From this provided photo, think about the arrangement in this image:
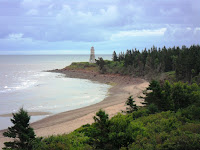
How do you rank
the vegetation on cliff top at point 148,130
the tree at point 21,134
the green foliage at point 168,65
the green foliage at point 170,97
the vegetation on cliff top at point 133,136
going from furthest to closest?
1. the green foliage at point 168,65
2. the green foliage at point 170,97
3. the tree at point 21,134
4. the vegetation on cliff top at point 148,130
5. the vegetation on cliff top at point 133,136

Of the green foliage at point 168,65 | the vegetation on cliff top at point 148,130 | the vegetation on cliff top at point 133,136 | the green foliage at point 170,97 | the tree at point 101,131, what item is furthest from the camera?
the green foliage at point 168,65

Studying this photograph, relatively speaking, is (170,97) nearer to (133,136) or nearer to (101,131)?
(133,136)

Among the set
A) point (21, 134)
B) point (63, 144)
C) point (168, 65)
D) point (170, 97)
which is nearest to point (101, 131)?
point (63, 144)

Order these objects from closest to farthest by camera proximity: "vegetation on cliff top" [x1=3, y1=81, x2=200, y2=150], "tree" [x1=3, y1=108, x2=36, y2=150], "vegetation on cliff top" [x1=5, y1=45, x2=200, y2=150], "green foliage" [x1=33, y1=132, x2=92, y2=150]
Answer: "vegetation on cliff top" [x1=3, y1=81, x2=200, y2=150]
"vegetation on cliff top" [x1=5, y1=45, x2=200, y2=150]
"green foliage" [x1=33, y1=132, x2=92, y2=150]
"tree" [x1=3, y1=108, x2=36, y2=150]

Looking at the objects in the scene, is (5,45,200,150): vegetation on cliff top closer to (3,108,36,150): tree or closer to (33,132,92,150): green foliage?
(33,132,92,150): green foliage

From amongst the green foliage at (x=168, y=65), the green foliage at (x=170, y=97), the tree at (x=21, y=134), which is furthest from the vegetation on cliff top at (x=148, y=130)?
the green foliage at (x=168, y=65)

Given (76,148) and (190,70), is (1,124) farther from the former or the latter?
(190,70)

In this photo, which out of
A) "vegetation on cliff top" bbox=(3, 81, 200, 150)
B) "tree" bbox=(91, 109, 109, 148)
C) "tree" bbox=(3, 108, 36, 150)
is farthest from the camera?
"tree" bbox=(91, 109, 109, 148)

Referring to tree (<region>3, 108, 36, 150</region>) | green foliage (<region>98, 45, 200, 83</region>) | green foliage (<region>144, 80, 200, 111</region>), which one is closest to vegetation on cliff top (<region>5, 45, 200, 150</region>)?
green foliage (<region>144, 80, 200, 111</region>)

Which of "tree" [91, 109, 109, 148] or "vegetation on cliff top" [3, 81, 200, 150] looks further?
"tree" [91, 109, 109, 148]

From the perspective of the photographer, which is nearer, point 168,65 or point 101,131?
point 101,131

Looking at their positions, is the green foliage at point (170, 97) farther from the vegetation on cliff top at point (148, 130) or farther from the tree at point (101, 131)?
the tree at point (101, 131)

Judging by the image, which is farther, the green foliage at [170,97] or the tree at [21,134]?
the green foliage at [170,97]

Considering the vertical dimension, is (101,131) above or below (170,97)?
below
